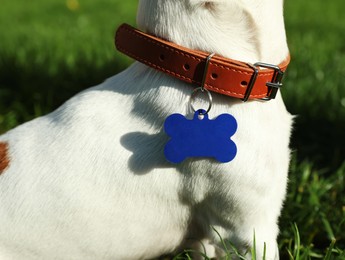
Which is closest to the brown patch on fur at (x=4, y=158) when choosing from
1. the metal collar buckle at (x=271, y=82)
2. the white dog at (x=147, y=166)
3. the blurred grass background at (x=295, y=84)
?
the white dog at (x=147, y=166)

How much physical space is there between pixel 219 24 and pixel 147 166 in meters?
0.48

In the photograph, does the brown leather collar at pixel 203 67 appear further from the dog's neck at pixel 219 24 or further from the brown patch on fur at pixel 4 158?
the brown patch on fur at pixel 4 158

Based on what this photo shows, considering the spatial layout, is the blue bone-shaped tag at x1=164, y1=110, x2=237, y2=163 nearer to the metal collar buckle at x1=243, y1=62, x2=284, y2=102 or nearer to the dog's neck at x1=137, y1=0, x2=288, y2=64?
the metal collar buckle at x1=243, y1=62, x2=284, y2=102

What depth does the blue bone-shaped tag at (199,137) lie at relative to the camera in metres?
1.65

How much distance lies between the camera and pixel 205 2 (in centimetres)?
164

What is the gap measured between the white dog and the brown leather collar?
42 mm

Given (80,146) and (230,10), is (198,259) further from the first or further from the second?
(230,10)

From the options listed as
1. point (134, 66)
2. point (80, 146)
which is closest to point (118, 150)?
point (80, 146)

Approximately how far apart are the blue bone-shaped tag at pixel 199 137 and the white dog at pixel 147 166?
5 centimetres

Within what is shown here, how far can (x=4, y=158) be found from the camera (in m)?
1.82

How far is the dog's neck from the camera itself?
1.66 m

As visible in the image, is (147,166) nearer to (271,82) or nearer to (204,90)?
(204,90)

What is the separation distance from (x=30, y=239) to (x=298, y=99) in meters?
2.28

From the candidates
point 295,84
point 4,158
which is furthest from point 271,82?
point 295,84
